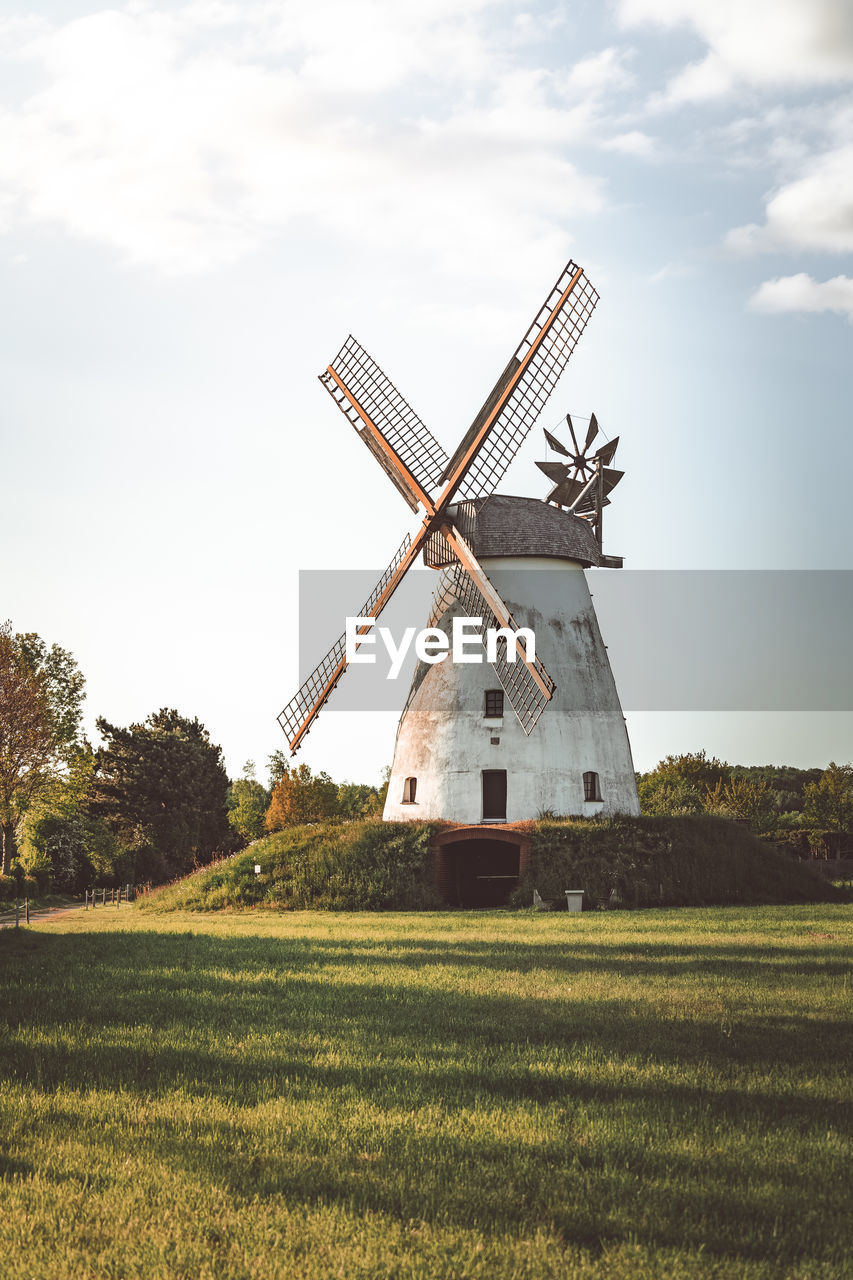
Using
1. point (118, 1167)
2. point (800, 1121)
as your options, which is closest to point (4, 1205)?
point (118, 1167)

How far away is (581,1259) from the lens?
15.3 feet

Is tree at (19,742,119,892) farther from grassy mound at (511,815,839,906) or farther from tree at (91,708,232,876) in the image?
grassy mound at (511,815,839,906)

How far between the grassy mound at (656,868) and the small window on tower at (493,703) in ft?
10.9

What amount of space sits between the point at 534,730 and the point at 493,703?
137 cm

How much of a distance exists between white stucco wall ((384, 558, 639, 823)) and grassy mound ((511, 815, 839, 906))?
1586mm

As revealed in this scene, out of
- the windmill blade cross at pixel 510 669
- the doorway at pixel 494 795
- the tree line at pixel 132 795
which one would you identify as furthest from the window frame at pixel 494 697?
the tree line at pixel 132 795

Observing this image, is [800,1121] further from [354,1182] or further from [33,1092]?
[33,1092]

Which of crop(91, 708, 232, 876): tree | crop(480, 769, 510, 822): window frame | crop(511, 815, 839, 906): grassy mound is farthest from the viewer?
crop(91, 708, 232, 876): tree

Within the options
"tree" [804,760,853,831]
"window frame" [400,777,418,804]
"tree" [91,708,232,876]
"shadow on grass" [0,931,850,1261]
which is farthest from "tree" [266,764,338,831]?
"shadow on grass" [0,931,850,1261]

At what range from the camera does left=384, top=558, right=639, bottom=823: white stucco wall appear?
28.6m

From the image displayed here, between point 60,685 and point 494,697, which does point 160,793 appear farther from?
point 494,697

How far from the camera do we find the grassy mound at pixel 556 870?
26281 mm

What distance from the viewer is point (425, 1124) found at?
642 centimetres

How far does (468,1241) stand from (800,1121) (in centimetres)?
274
